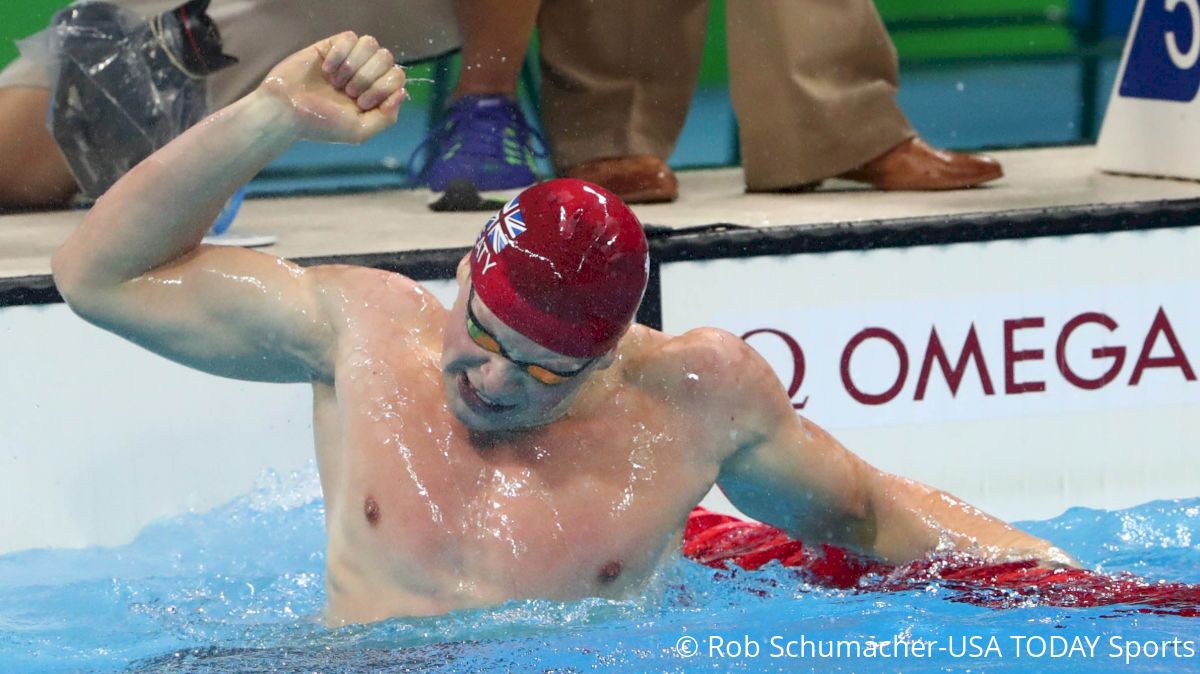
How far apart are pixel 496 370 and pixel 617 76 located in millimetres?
1985

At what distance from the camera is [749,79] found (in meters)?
3.75

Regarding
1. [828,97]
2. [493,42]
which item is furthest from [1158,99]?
[493,42]

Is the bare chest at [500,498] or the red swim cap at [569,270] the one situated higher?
the red swim cap at [569,270]

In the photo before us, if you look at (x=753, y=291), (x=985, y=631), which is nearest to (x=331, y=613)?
(x=985, y=631)

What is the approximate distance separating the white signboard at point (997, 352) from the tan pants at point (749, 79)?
630 millimetres

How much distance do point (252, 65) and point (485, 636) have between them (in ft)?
6.16

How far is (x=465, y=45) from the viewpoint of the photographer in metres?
3.62

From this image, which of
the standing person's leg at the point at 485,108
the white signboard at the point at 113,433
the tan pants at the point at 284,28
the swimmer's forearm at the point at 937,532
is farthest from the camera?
the standing person's leg at the point at 485,108

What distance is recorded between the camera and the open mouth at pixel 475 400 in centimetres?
196

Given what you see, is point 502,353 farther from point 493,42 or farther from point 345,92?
point 493,42

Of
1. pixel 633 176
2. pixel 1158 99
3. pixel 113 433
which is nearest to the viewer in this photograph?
pixel 113 433

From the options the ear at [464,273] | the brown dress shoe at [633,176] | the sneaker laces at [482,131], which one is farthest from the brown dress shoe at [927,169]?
the ear at [464,273]

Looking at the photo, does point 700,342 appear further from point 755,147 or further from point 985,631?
point 755,147

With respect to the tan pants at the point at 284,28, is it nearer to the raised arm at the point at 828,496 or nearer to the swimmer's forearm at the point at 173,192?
the swimmer's forearm at the point at 173,192
